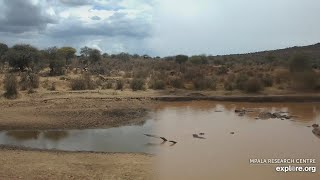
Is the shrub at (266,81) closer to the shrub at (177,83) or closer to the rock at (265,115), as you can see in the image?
the shrub at (177,83)

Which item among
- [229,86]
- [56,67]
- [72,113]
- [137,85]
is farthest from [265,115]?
[56,67]

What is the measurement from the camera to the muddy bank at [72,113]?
2095 centimetres

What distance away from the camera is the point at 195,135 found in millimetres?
18562

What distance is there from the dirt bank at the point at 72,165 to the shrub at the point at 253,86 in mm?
18611

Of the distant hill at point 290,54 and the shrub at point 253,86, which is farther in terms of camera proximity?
the shrub at point 253,86

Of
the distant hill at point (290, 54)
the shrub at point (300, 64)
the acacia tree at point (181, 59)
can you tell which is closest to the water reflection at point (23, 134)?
the distant hill at point (290, 54)

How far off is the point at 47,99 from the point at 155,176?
53.1 feet

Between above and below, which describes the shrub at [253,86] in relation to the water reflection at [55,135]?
above

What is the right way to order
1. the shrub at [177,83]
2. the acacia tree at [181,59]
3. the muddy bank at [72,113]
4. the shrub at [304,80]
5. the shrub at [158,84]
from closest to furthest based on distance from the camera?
the shrub at [304,80] → the muddy bank at [72,113] → the shrub at [158,84] → the shrub at [177,83] → the acacia tree at [181,59]

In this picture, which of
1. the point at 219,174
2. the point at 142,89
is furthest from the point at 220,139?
the point at 142,89

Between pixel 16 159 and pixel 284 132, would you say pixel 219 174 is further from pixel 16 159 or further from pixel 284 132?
pixel 284 132

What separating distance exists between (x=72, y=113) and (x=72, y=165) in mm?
10205

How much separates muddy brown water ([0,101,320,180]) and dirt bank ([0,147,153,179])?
1.99 ft

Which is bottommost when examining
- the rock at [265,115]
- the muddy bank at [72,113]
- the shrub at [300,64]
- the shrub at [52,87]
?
the rock at [265,115]
